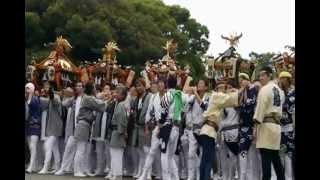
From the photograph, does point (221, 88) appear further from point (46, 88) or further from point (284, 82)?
point (46, 88)

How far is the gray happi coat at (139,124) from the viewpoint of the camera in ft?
34.7

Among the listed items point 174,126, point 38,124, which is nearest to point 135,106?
point 174,126

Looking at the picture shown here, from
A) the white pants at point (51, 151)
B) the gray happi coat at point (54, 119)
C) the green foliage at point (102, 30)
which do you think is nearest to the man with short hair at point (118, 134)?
the gray happi coat at point (54, 119)

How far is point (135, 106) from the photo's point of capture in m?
10.7

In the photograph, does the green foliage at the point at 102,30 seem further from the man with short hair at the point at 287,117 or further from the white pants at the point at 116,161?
the man with short hair at the point at 287,117

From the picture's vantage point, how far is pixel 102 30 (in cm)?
2397

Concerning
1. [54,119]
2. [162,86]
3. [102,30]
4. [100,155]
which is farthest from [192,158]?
[102,30]

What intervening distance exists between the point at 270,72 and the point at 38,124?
4.59m

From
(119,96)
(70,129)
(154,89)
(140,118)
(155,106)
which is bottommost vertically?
(70,129)

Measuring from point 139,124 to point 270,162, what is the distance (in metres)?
2.67

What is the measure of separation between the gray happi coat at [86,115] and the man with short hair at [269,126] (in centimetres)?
311

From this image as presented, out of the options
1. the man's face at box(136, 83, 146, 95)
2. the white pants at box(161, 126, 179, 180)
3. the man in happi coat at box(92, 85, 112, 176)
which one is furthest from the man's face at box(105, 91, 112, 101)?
the white pants at box(161, 126, 179, 180)
